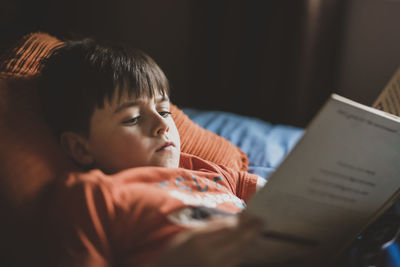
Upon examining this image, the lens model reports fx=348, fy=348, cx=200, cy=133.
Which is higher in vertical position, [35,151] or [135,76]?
[135,76]

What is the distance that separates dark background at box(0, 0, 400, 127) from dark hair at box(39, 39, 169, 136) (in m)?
0.86

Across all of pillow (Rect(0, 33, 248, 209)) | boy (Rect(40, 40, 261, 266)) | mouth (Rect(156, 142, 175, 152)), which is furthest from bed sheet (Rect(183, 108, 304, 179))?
mouth (Rect(156, 142, 175, 152))

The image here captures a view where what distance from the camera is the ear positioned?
70cm

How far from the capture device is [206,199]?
0.63 metres

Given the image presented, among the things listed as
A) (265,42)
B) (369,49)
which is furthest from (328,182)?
(369,49)

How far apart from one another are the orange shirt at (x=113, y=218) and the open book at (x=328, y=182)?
115mm

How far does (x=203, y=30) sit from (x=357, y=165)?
1567mm

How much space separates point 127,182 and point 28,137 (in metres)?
0.22

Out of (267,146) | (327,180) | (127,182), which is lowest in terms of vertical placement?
(267,146)

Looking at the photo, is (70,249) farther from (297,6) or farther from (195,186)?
(297,6)

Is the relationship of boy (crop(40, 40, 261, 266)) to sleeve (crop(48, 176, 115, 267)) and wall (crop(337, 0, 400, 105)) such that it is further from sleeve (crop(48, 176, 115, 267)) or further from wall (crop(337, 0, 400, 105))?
wall (crop(337, 0, 400, 105))

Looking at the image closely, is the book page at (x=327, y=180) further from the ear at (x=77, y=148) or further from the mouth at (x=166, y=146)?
the ear at (x=77, y=148)

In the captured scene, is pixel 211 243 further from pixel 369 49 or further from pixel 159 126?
pixel 369 49

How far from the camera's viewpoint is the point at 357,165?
49 cm
